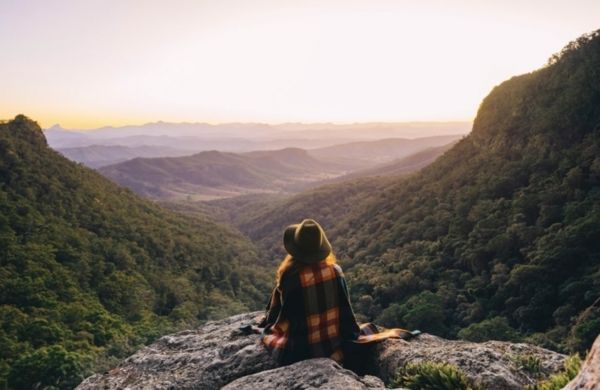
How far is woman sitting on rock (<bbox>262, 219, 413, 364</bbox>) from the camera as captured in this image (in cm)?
653

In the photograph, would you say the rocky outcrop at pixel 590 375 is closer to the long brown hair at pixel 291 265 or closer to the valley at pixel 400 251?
the long brown hair at pixel 291 265

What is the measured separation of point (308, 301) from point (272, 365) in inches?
43.9

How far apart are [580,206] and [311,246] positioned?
32.5 m

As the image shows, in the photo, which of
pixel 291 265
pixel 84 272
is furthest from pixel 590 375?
pixel 84 272

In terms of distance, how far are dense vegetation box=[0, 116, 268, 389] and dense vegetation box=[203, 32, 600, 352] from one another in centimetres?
1723

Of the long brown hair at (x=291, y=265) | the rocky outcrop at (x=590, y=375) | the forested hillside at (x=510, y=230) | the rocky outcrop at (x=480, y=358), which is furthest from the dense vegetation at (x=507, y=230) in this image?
the rocky outcrop at (x=590, y=375)

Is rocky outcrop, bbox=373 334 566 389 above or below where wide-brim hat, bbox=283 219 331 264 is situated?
below

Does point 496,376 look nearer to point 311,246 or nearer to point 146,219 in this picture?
point 311,246

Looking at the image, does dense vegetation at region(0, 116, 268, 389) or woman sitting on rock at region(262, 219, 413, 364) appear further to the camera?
dense vegetation at region(0, 116, 268, 389)

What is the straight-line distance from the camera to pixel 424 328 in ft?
106

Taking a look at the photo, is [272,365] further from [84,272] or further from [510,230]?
[84,272]

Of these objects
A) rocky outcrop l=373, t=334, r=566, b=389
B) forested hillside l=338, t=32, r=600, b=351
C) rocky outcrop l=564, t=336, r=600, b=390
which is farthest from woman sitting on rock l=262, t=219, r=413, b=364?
forested hillside l=338, t=32, r=600, b=351

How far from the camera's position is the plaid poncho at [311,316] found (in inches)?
259

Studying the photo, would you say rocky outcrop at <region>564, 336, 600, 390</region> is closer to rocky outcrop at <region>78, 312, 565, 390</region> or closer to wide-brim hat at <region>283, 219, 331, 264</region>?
rocky outcrop at <region>78, 312, 565, 390</region>
